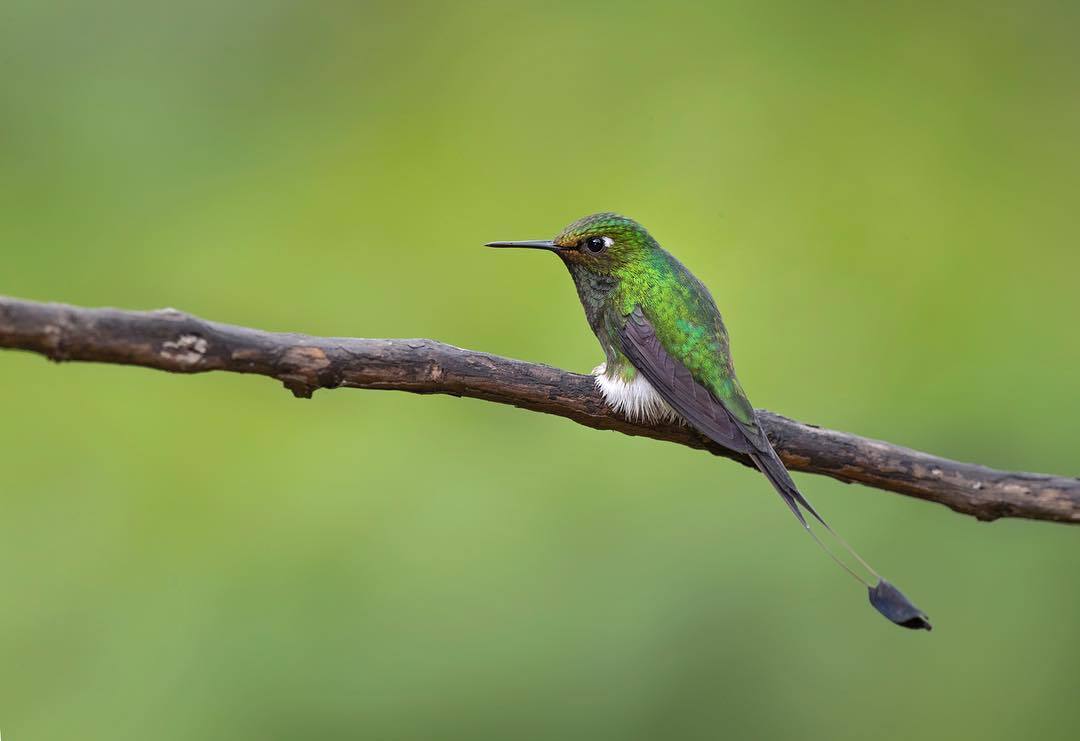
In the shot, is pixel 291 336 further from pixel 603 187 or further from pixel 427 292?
pixel 603 187

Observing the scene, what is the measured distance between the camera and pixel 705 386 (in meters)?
3.15

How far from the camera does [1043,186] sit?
559 cm

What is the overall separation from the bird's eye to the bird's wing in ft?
0.92

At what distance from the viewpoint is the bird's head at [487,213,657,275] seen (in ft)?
11.5

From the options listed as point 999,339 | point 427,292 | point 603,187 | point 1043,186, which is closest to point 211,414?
point 427,292

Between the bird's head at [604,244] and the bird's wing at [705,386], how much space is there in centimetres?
23

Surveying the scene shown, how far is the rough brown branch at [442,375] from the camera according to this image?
2033mm

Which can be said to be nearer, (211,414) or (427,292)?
(211,414)

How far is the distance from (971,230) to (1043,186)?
1.67 ft

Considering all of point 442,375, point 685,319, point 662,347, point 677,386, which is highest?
point 685,319

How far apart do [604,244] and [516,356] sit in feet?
5.06

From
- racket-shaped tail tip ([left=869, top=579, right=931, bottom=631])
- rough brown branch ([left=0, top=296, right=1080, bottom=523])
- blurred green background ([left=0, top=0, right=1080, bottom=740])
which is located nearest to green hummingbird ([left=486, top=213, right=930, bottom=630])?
racket-shaped tail tip ([left=869, top=579, right=931, bottom=631])

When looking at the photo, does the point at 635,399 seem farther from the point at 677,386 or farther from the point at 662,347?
the point at 662,347

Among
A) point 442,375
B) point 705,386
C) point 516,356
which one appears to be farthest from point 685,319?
point 516,356
